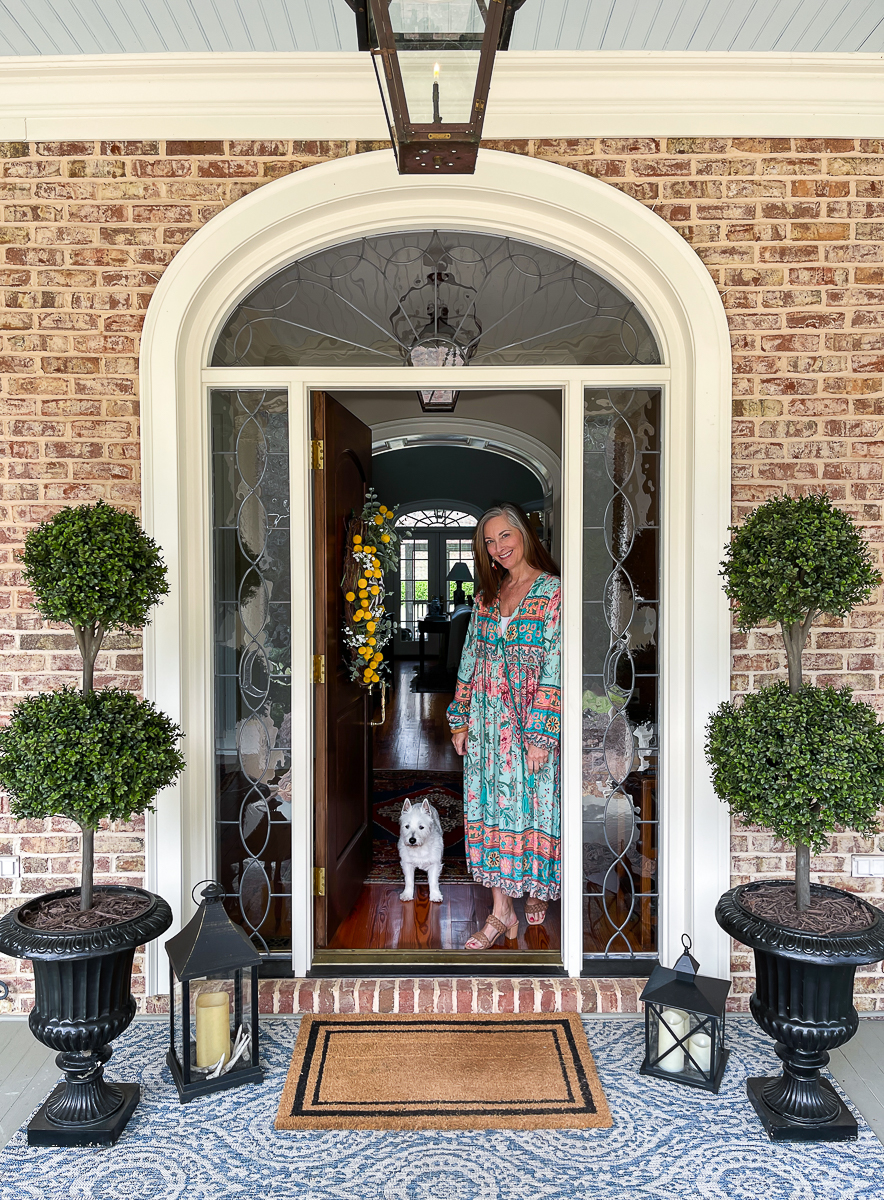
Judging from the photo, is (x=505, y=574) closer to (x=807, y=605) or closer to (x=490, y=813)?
(x=490, y=813)

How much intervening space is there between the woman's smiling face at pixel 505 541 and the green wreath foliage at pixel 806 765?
53.0 inches

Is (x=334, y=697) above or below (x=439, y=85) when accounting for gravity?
below

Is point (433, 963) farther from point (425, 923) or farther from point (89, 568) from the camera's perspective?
point (89, 568)

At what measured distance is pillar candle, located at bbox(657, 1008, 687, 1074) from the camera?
2.65m

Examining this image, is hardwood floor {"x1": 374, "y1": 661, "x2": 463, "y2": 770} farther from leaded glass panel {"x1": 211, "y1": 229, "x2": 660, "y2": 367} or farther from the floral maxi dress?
leaded glass panel {"x1": 211, "y1": 229, "x2": 660, "y2": 367}

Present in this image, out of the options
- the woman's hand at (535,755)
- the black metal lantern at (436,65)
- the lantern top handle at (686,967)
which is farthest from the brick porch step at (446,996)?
the black metal lantern at (436,65)

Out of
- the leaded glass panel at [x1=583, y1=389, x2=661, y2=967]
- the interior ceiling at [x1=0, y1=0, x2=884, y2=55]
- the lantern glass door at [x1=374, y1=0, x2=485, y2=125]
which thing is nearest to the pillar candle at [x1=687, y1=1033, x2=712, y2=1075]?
the leaded glass panel at [x1=583, y1=389, x2=661, y2=967]

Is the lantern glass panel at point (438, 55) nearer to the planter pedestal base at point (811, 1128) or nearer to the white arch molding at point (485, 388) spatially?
the white arch molding at point (485, 388)

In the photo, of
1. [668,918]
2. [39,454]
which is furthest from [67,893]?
[668,918]

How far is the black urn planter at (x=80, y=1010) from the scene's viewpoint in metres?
2.31

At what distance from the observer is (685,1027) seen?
8.70 ft

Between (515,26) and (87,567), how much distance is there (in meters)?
2.30

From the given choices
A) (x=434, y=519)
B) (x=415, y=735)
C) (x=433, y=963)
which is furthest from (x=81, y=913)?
(x=434, y=519)

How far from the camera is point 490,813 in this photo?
11.7 feet
